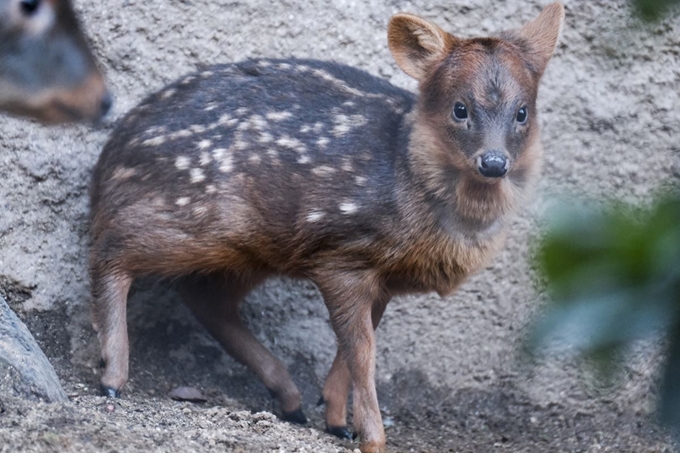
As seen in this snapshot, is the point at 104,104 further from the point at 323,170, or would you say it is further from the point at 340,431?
the point at 340,431

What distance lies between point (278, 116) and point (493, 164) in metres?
1.13

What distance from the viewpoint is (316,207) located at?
4.38 m

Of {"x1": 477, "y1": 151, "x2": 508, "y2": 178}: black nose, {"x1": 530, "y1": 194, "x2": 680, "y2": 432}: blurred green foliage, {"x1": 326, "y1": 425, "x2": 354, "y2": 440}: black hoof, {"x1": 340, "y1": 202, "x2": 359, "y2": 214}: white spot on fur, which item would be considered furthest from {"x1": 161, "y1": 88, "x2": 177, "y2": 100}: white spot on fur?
{"x1": 530, "y1": 194, "x2": 680, "y2": 432}: blurred green foliage

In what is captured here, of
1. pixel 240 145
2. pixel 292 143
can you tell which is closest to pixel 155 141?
pixel 240 145

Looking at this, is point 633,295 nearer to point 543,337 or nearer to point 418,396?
point 543,337

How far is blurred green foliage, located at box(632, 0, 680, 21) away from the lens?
1.26 meters

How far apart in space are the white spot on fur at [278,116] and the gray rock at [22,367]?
4.82 ft

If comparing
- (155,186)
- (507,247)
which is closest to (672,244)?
(155,186)

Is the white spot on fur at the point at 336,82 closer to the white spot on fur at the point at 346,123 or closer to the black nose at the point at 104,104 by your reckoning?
the white spot on fur at the point at 346,123

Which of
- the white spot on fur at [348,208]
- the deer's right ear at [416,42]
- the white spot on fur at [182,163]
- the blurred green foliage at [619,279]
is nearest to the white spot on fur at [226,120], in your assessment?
the white spot on fur at [182,163]

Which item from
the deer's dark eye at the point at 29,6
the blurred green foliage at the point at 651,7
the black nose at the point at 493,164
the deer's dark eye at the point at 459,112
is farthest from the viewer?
the deer's dark eye at the point at 459,112

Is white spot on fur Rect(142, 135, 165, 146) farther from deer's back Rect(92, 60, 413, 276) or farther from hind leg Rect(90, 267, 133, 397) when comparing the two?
hind leg Rect(90, 267, 133, 397)

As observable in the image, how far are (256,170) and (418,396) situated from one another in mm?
1709

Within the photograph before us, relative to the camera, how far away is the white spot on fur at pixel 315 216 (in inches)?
172
